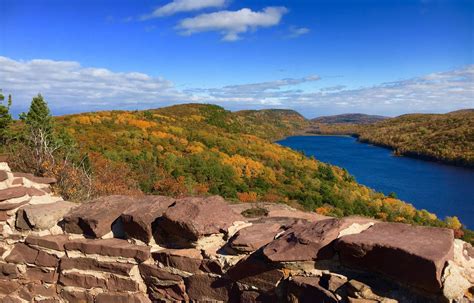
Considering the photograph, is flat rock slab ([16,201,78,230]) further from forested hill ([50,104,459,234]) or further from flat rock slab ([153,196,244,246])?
forested hill ([50,104,459,234])

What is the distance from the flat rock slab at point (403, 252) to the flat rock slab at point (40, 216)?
2856mm

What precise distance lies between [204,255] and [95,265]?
43.1 inches

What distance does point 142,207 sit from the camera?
3527 mm

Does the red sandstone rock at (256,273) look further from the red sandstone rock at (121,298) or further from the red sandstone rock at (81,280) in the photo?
the red sandstone rock at (81,280)

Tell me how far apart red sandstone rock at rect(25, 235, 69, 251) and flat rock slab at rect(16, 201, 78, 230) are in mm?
126

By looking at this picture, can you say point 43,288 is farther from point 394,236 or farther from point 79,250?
point 394,236

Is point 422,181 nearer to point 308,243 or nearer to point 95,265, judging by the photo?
point 308,243

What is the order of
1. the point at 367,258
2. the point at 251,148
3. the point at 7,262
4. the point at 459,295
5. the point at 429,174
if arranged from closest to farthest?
the point at 459,295
the point at 367,258
the point at 7,262
the point at 251,148
the point at 429,174

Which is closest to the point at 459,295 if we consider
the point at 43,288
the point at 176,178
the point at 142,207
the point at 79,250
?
the point at 142,207

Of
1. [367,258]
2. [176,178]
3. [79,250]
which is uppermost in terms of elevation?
[367,258]

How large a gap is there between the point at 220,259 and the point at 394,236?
1.39 metres

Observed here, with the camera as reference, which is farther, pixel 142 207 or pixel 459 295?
pixel 142 207

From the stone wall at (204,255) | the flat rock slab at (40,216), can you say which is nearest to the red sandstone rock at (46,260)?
the stone wall at (204,255)

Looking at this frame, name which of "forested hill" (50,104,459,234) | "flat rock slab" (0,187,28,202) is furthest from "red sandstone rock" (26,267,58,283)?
"forested hill" (50,104,459,234)
